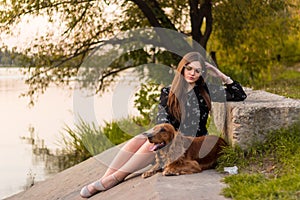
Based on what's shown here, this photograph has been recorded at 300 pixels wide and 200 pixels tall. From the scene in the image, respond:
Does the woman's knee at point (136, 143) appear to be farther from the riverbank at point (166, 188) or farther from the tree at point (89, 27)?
the tree at point (89, 27)

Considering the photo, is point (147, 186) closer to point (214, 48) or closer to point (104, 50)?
point (104, 50)

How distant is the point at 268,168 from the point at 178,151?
89 cm

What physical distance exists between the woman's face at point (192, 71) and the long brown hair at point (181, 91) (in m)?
0.04

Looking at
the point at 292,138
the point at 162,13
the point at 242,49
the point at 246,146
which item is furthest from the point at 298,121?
the point at 242,49

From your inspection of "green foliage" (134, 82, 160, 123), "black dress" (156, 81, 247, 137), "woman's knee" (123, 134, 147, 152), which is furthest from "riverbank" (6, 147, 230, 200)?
"green foliage" (134, 82, 160, 123)

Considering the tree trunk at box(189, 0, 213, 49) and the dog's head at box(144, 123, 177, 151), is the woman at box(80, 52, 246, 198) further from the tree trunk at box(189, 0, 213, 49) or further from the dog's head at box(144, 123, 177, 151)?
the tree trunk at box(189, 0, 213, 49)

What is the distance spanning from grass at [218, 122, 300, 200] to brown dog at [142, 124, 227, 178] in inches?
8.3

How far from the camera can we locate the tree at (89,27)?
14172 millimetres

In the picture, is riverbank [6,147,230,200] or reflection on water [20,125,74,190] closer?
riverbank [6,147,230,200]

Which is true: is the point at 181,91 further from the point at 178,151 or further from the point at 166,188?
the point at 166,188

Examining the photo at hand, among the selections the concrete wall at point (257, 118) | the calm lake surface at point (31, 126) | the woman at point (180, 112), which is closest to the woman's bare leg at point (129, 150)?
the woman at point (180, 112)

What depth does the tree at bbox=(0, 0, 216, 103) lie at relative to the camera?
14.2m

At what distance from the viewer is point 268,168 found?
5.60 m

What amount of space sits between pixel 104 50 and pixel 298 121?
30.6 feet
